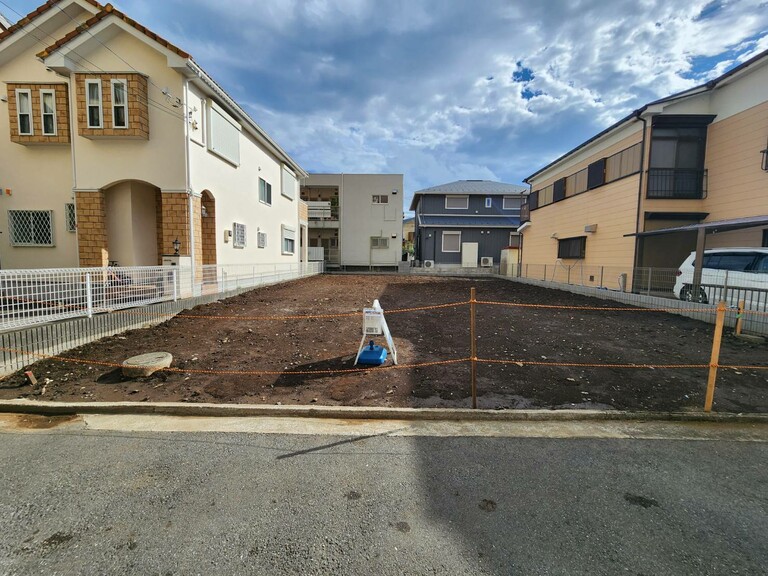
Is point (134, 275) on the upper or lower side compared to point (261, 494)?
upper

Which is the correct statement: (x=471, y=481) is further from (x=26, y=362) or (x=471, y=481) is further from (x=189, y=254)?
(x=189, y=254)

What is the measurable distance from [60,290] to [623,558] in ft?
23.5

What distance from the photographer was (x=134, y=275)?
675cm

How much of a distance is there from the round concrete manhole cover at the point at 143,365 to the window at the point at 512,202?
26819 millimetres

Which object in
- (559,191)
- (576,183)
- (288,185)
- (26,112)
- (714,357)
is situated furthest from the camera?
(288,185)

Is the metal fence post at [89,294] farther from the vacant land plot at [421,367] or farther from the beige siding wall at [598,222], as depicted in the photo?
the beige siding wall at [598,222]

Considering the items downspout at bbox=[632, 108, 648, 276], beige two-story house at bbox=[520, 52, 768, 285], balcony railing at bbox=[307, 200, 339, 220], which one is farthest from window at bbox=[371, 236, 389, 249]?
downspout at bbox=[632, 108, 648, 276]

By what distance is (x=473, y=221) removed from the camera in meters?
26.7

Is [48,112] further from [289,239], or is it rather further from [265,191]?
[289,239]

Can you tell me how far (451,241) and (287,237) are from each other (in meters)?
13.7

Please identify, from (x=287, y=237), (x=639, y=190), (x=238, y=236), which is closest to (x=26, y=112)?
(x=238, y=236)

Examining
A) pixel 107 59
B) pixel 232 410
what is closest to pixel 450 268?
pixel 107 59

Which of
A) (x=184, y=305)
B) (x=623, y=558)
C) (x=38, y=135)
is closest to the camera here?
(x=623, y=558)

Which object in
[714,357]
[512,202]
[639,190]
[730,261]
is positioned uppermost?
[512,202]
